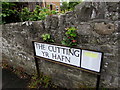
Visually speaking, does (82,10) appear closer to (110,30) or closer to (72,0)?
(110,30)

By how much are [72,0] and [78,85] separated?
502cm

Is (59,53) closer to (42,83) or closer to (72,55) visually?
(72,55)

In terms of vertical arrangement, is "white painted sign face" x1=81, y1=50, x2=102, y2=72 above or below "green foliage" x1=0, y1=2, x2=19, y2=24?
below

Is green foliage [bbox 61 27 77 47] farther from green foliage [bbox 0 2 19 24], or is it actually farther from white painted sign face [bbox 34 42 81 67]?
green foliage [bbox 0 2 19 24]

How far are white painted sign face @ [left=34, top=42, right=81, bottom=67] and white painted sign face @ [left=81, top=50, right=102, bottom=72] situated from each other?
111 mm

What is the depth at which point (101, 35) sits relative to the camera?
1.33m

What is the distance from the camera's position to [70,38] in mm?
1523


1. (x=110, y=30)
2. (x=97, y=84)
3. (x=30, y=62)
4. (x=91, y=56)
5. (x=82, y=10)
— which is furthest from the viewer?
(x=30, y=62)

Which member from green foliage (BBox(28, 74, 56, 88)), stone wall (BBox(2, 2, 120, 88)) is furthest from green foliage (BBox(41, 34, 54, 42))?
green foliage (BBox(28, 74, 56, 88))

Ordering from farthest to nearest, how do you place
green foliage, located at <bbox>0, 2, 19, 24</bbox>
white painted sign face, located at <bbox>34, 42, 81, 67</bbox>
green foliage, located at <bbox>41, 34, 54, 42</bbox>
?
1. green foliage, located at <bbox>0, 2, 19, 24</bbox>
2. green foliage, located at <bbox>41, 34, 54, 42</bbox>
3. white painted sign face, located at <bbox>34, 42, 81, 67</bbox>

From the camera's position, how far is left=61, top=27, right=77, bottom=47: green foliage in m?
1.47

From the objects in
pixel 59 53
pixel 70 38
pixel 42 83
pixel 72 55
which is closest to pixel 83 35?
pixel 70 38

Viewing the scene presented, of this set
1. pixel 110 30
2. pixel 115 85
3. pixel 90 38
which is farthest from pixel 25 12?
pixel 115 85

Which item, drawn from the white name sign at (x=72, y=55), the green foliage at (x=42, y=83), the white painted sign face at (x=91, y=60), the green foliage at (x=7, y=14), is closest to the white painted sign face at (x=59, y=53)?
the white name sign at (x=72, y=55)
